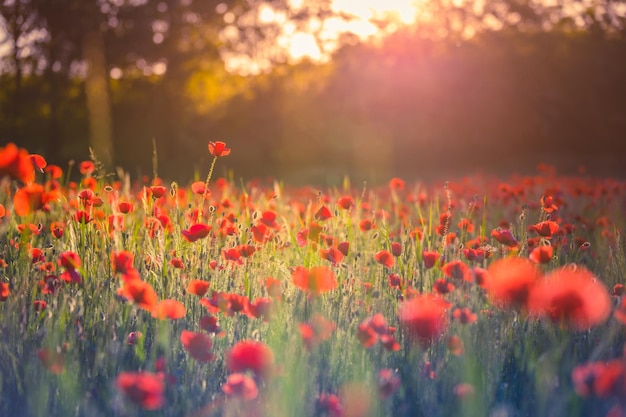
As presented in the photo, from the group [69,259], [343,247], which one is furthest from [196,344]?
[343,247]

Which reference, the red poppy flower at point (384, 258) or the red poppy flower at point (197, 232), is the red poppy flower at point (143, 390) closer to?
the red poppy flower at point (197, 232)

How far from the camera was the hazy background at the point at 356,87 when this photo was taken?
47.9ft

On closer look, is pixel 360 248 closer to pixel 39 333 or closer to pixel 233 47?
pixel 39 333

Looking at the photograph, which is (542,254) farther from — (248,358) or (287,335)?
(248,358)

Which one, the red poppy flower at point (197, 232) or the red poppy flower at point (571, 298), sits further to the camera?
the red poppy flower at point (197, 232)

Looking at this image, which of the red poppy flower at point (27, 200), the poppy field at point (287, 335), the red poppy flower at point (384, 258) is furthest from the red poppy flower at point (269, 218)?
the red poppy flower at point (27, 200)

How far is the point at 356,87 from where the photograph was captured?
15.8 meters

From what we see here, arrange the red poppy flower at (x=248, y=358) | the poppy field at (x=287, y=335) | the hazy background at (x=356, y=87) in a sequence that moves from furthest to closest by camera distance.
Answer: the hazy background at (x=356, y=87) → the poppy field at (x=287, y=335) → the red poppy flower at (x=248, y=358)

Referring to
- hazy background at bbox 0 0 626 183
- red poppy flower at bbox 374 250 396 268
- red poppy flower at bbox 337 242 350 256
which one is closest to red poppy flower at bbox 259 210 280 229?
red poppy flower at bbox 337 242 350 256

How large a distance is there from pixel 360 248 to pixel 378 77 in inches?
503

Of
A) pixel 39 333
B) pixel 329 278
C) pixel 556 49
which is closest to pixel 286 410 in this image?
pixel 329 278

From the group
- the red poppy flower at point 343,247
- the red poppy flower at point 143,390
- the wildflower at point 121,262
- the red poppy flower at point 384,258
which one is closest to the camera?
the red poppy flower at point 143,390

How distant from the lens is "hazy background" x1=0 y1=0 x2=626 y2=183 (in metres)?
14.6

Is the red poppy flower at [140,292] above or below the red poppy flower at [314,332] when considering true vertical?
above
